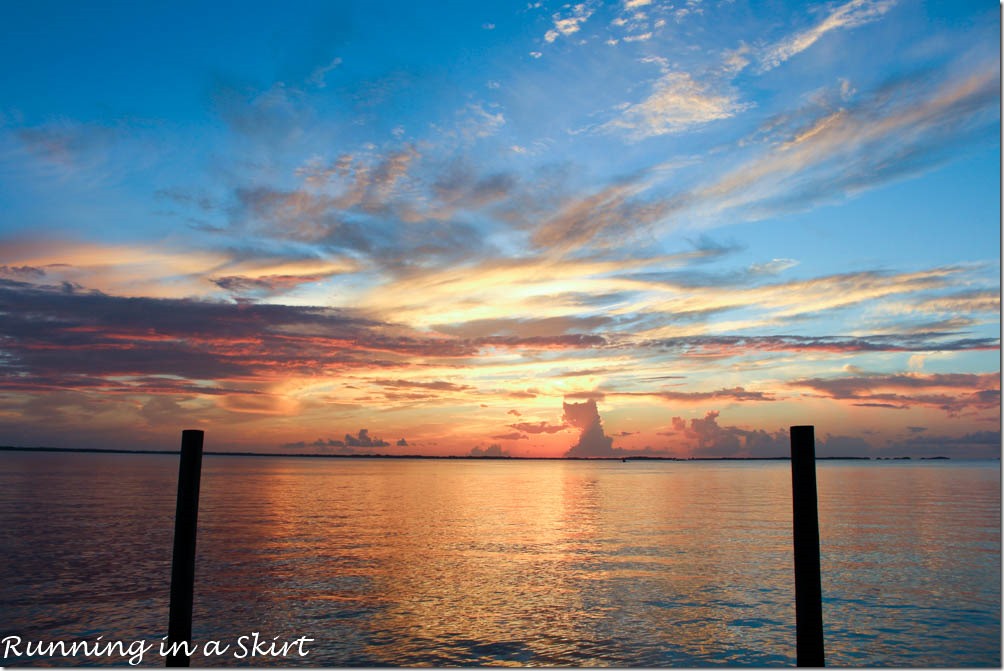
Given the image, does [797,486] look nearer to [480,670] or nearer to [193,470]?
[480,670]

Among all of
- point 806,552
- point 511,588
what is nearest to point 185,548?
point 806,552

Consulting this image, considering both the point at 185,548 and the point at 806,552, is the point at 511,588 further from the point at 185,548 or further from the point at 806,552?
the point at 806,552

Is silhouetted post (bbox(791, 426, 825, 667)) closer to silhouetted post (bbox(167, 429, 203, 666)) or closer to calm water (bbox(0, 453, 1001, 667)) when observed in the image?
calm water (bbox(0, 453, 1001, 667))

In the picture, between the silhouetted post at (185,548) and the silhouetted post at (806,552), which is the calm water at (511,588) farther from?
the silhouetted post at (806,552)

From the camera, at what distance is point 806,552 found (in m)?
11.5

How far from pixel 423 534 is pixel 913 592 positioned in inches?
991

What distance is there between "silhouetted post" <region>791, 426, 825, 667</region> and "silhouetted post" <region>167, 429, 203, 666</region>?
10.6 metres

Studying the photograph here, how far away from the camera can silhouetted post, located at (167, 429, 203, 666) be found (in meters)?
13.0

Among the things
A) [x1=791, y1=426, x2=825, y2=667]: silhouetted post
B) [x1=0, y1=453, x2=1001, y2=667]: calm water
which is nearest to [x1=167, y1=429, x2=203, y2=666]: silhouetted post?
[x1=0, y1=453, x2=1001, y2=667]: calm water

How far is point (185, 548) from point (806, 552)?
36.3 feet

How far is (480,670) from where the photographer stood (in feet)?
54.4

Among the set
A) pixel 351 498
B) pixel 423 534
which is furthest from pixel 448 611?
pixel 351 498

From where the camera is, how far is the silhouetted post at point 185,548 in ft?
42.7

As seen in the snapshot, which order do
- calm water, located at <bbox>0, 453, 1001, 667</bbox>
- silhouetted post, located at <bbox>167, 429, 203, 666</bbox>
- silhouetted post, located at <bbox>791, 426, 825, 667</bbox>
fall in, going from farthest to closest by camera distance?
calm water, located at <bbox>0, 453, 1001, 667</bbox>
silhouetted post, located at <bbox>167, 429, 203, 666</bbox>
silhouetted post, located at <bbox>791, 426, 825, 667</bbox>
